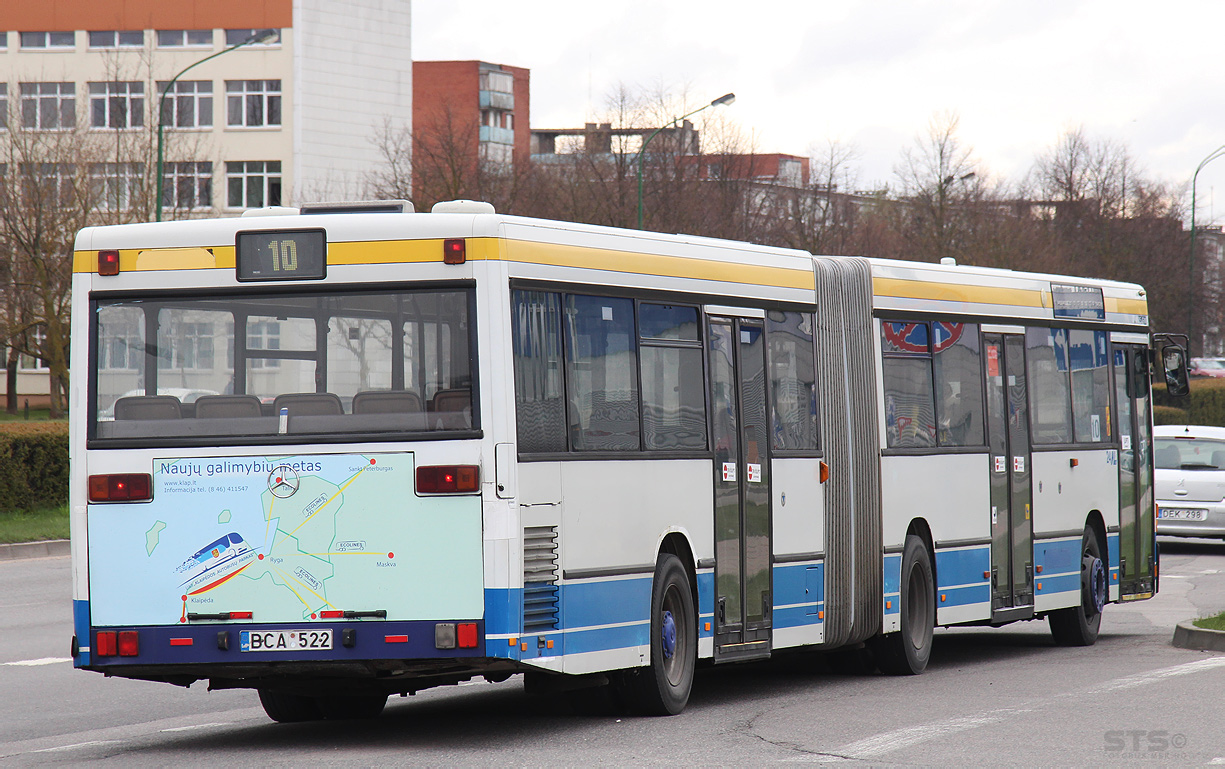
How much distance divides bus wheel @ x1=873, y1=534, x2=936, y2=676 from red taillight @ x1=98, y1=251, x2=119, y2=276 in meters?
6.81

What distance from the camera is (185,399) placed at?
29.8ft

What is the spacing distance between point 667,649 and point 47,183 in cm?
3736

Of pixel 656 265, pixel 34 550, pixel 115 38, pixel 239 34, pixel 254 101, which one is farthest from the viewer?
pixel 254 101

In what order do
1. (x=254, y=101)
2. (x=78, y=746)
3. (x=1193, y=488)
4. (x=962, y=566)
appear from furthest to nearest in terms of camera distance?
1. (x=254, y=101)
2. (x=1193, y=488)
3. (x=962, y=566)
4. (x=78, y=746)

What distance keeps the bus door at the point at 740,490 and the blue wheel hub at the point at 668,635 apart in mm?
542

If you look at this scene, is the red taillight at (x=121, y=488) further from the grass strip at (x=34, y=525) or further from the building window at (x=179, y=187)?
the building window at (x=179, y=187)

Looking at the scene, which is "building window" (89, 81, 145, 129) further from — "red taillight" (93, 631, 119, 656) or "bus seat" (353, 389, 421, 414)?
"bus seat" (353, 389, 421, 414)

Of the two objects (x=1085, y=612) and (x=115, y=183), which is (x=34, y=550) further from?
(x=115, y=183)

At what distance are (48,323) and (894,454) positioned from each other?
36.3m

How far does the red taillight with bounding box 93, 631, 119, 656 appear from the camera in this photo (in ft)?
29.5

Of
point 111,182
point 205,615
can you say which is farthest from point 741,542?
point 111,182

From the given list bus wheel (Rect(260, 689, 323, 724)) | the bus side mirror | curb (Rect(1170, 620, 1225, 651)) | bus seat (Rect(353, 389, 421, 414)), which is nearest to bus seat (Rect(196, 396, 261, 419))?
bus seat (Rect(353, 389, 421, 414))

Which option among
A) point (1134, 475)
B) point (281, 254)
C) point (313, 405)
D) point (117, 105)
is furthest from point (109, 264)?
point (117, 105)

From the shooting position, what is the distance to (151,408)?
9.08m
